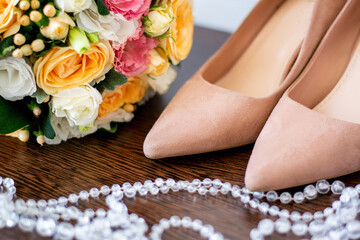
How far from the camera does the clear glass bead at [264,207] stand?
23.5 inches

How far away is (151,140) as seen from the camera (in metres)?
0.72

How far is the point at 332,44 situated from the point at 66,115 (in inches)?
18.9

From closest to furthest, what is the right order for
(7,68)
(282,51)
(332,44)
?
(7,68) → (332,44) → (282,51)

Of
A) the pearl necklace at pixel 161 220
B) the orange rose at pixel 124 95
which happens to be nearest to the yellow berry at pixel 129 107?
the orange rose at pixel 124 95

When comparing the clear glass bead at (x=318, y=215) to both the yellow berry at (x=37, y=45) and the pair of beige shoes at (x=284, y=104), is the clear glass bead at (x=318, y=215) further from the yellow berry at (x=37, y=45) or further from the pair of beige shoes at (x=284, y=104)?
the yellow berry at (x=37, y=45)

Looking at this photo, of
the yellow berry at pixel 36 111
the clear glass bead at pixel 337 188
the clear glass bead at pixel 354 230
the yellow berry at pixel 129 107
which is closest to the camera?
the clear glass bead at pixel 354 230

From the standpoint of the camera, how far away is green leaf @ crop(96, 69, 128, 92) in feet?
2.47

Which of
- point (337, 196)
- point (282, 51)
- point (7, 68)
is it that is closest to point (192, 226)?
point (337, 196)

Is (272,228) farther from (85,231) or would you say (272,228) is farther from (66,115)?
(66,115)

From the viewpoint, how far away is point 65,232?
56 centimetres

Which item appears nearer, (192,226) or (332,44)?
(192,226)

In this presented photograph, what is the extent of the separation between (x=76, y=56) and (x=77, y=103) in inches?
2.8

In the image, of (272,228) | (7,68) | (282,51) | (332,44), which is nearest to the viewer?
(272,228)

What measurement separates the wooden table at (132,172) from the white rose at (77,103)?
73 millimetres
